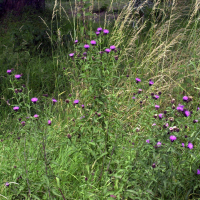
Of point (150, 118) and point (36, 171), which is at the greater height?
point (150, 118)

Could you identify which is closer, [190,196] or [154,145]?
[154,145]

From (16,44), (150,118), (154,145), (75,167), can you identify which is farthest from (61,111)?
(16,44)

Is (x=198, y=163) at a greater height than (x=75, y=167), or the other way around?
(x=198, y=163)

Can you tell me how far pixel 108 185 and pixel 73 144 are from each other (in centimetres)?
43

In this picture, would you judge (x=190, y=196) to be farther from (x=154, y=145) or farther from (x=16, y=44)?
(x=16, y=44)

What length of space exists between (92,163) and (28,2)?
6186mm

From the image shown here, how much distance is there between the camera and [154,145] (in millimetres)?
1892

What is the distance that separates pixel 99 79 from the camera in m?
2.25

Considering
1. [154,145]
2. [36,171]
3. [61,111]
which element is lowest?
[61,111]

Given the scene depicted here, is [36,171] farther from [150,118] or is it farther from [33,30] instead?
[33,30]

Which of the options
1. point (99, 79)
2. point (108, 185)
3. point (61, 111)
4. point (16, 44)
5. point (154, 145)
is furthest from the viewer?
point (16, 44)

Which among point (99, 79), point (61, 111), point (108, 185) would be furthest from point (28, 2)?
point (108, 185)

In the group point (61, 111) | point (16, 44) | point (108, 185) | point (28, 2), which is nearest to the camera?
point (108, 185)

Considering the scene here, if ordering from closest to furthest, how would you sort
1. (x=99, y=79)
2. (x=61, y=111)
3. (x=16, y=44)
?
(x=99, y=79) < (x=61, y=111) < (x=16, y=44)
